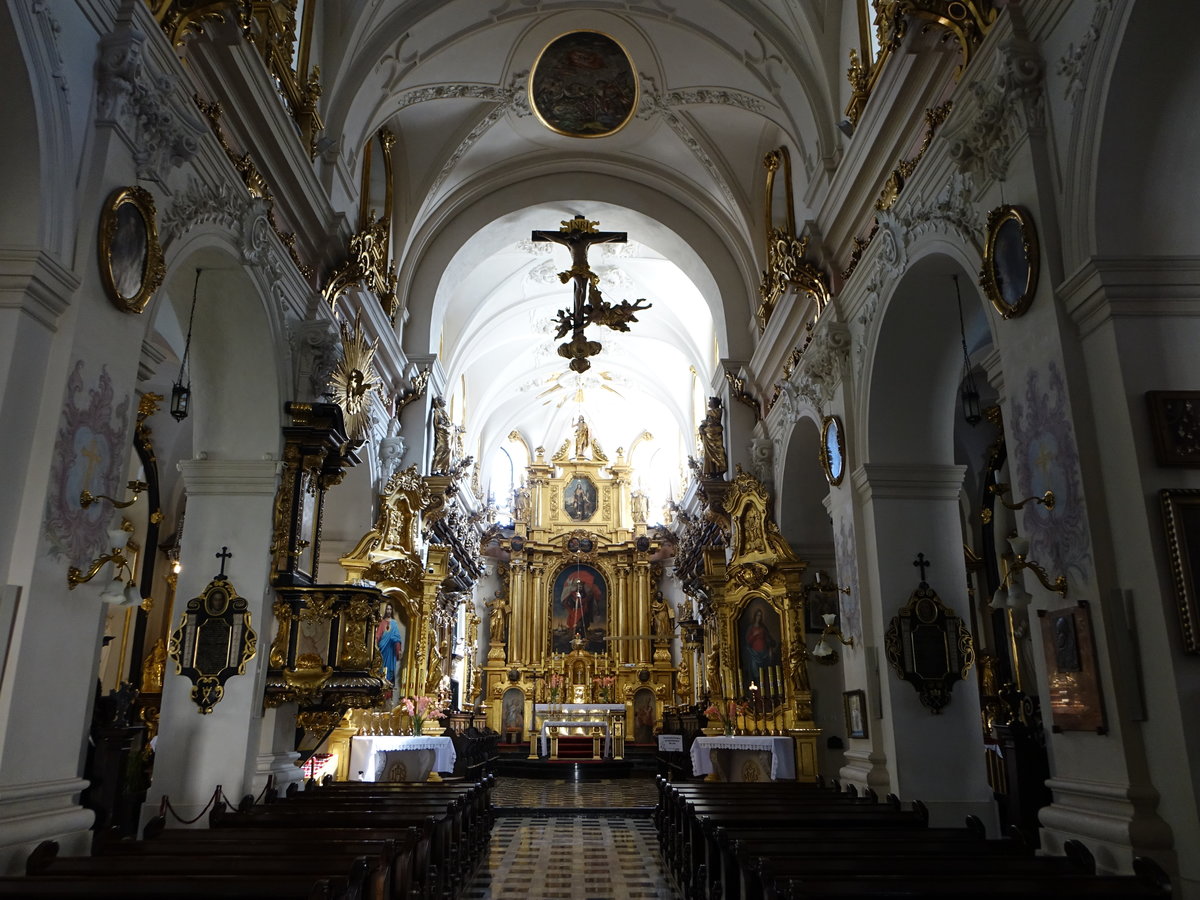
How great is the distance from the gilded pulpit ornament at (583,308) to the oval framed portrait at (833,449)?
2.37 m

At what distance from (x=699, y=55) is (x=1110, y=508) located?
9.20 metres

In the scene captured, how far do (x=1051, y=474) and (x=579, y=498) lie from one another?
22.2m

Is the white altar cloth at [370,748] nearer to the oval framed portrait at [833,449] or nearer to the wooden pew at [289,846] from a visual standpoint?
the wooden pew at [289,846]

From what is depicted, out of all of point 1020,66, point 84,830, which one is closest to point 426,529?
point 84,830

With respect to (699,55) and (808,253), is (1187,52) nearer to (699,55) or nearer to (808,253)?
(808,253)

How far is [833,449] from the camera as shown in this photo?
32.6 ft

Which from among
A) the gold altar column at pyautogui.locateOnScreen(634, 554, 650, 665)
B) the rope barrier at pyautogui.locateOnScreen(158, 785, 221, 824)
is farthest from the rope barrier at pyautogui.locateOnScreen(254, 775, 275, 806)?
the gold altar column at pyautogui.locateOnScreen(634, 554, 650, 665)

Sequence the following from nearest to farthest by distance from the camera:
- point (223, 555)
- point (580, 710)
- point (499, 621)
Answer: point (223, 555), point (580, 710), point (499, 621)

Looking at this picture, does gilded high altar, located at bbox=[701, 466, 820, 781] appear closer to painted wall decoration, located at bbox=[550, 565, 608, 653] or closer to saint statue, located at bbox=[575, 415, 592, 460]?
painted wall decoration, located at bbox=[550, 565, 608, 653]

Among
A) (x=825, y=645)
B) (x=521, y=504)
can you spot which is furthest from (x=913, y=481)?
(x=521, y=504)

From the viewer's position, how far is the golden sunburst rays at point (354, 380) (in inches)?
385

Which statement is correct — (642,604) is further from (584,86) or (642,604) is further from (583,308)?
(583,308)

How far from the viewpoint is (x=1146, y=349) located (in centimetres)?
500

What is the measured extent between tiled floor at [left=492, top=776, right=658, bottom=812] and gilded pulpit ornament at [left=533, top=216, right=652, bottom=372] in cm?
645
